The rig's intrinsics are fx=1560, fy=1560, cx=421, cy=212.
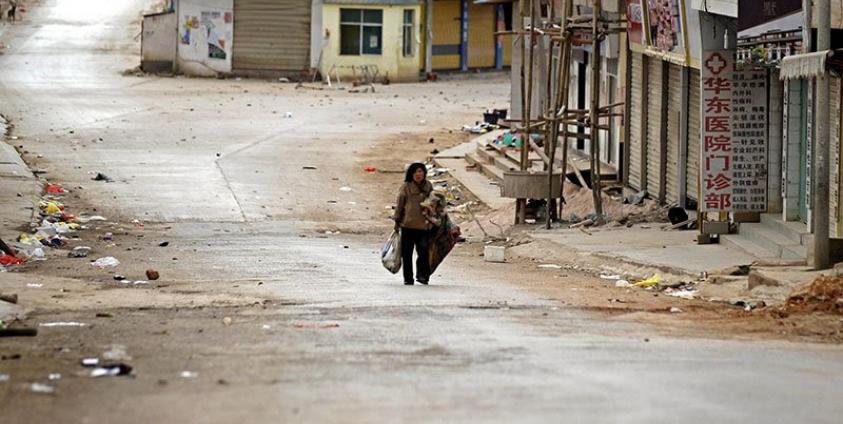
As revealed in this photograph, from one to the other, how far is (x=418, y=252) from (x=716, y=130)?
178 inches

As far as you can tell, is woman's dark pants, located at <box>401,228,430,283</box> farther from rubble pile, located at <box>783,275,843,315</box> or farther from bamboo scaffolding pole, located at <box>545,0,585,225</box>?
bamboo scaffolding pole, located at <box>545,0,585,225</box>

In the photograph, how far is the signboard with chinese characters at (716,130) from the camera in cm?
1841

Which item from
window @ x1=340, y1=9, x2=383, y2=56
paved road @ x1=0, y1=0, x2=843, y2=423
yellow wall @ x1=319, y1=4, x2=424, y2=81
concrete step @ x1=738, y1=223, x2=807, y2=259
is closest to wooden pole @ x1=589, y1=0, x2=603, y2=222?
paved road @ x1=0, y1=0, x2=843, y2=423

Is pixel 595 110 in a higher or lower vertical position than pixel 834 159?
higher

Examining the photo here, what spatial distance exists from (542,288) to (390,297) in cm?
213

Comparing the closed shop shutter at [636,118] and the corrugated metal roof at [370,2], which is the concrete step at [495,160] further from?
the corrugated metal roof at [370,2]

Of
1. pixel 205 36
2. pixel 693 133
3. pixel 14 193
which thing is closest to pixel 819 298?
pixel 693 133

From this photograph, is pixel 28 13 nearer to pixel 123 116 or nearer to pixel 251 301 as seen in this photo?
pixel 123 116

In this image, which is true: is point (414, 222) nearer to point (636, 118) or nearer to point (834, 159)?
point (834, 159)

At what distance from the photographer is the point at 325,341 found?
11.0 meters

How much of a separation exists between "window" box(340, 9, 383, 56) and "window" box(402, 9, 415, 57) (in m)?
0.95

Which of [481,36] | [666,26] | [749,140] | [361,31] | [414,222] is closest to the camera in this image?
[414,222]

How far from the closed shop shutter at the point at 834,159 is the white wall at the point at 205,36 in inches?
1468

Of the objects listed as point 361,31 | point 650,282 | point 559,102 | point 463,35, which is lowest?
point 650,282
